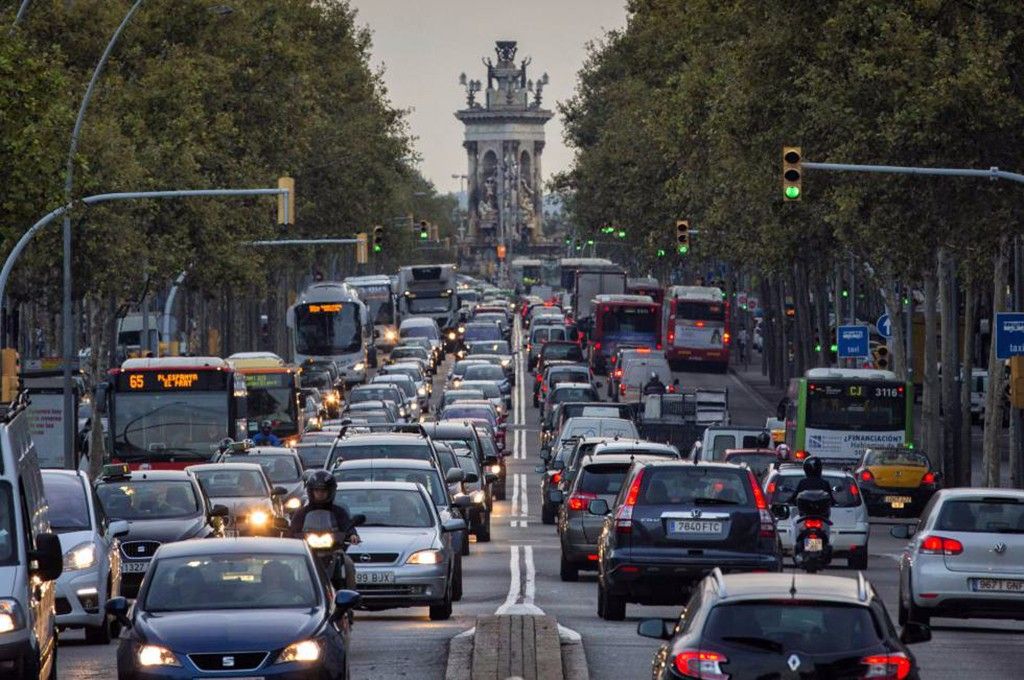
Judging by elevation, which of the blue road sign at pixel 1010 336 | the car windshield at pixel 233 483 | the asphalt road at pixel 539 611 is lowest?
the asphalt road at pixel 539 611

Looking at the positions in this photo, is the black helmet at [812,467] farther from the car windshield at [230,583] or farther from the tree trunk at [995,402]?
the tree trunk at [995,402]

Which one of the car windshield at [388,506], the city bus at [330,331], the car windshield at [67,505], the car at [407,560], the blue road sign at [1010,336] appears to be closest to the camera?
the car windshield at [67,505]

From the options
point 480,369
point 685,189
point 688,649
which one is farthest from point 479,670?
point 480,369

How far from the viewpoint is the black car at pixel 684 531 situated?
21.9m

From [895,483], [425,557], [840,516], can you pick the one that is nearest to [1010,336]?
[895,483]

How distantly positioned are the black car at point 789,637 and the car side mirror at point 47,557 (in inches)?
217

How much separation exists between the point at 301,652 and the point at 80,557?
7.33m

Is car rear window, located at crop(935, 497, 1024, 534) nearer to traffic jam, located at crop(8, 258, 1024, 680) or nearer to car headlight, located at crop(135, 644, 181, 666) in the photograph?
traffic jam, located at crop(8, 258, 1024, 680)

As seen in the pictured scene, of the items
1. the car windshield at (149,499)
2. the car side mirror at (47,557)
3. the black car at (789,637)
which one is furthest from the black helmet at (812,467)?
the black car at (789,637)

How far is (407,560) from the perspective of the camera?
2298cm

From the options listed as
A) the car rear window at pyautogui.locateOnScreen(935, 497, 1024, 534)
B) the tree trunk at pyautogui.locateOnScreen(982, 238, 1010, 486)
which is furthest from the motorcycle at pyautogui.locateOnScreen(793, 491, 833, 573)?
the tree trunk at pyautogui.locateOnScreen(982, 238, 1010, 486)

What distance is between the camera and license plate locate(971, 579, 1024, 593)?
22.0m

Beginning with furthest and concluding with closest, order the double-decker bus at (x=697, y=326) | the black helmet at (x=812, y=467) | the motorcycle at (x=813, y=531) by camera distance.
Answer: the double-decker bus at (x=697, y=326), the black helmet at (x=812, y=467), the motorcycle at (x=813, y=531)

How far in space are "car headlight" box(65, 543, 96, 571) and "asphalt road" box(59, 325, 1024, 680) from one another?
2.38 ft
